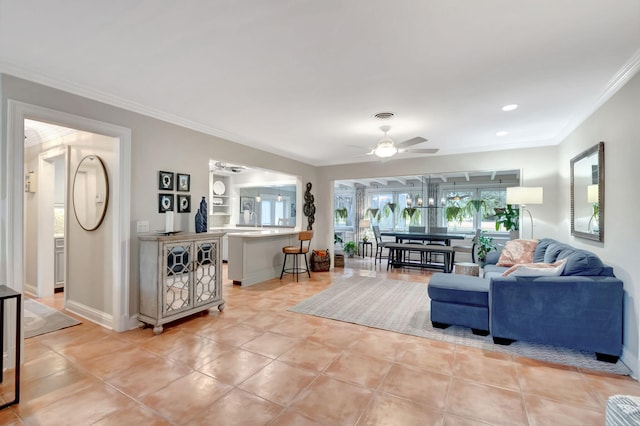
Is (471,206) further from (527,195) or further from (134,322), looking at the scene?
(134,322)

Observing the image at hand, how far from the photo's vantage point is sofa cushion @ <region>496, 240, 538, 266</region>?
4.46 m

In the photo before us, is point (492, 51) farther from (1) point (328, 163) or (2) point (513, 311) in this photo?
(1) point (328, 163)

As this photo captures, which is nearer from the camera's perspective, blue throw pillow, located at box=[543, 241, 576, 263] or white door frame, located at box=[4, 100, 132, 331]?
white door frame, located at box=[4, 100, 132, 331]

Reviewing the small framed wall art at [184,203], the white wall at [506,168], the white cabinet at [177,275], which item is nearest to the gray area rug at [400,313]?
the white cabinet at [177,275]

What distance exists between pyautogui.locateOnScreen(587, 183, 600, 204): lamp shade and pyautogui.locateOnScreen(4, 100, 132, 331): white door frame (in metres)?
5.18

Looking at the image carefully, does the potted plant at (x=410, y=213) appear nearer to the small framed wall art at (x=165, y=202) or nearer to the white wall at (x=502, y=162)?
the white wall at (x=502, y=162)

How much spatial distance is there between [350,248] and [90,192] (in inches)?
265

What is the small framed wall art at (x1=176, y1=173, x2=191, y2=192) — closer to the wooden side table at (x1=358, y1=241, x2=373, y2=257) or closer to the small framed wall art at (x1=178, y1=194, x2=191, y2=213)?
the small framed wall art at (x1=178, y1=194, x2=191, y2=213)

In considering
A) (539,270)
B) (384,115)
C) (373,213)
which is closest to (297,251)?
(384,115)

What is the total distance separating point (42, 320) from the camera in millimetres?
3477

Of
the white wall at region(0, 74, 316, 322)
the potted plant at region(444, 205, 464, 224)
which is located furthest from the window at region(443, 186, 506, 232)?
the white wall at region(0, 74, 316, 322)

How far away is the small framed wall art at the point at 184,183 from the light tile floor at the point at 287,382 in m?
1.76

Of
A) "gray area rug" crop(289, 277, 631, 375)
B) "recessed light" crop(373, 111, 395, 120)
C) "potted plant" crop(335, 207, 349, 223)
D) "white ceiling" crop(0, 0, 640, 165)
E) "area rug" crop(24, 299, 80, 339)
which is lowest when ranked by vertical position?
"gray area rug" crop(289, 277, 631, 375)

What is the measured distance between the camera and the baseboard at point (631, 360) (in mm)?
2326
